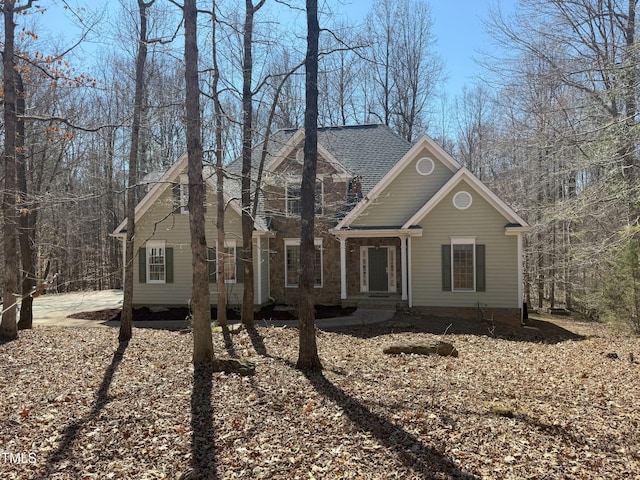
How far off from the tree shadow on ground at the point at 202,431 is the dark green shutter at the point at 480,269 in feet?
34.0

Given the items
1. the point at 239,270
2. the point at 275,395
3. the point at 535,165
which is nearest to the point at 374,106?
the point at 535,165

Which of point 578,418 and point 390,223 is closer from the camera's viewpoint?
point 578,418

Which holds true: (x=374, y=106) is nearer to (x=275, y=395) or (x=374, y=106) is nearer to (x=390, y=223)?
(x=390, y=223)

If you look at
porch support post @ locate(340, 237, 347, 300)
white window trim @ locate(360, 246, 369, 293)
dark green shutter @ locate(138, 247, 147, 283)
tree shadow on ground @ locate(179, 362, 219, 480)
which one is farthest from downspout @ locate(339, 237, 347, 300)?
tree shadow on ground @ locate(179, 362, 219, 480)

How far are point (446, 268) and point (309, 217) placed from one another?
29.2 feet

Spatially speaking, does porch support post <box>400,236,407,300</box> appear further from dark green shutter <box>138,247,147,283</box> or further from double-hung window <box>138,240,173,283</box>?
dark green shutter <box>138,247,147,283</box>

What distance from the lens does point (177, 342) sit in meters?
10.3

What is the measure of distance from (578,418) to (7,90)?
1192 cm

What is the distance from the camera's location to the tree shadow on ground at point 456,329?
12.4 m

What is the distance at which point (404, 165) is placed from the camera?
16.1 m

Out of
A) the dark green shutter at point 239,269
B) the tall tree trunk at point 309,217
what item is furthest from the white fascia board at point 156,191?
the tall tree trunk at point 309,217

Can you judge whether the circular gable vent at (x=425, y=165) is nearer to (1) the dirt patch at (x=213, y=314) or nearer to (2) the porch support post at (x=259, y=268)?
(1) the dirt patch at (x=213, y=314)

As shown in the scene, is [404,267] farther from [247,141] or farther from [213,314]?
[247,141]

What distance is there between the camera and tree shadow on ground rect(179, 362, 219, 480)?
433cm
